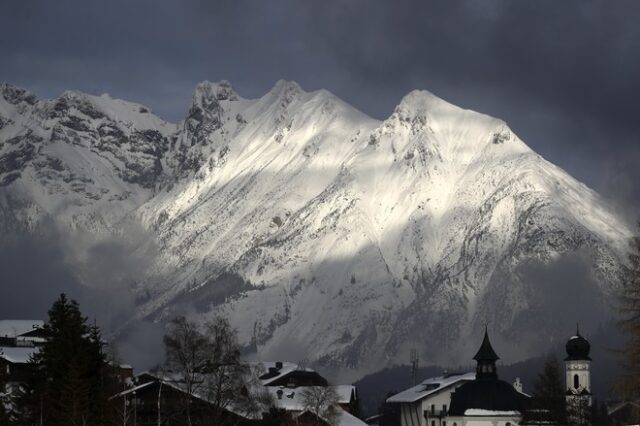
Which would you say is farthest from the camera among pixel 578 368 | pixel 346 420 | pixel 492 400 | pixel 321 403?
pixel 492 400

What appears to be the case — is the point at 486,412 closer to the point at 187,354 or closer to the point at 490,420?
the point at 490,420

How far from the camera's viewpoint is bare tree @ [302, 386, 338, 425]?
141 meters

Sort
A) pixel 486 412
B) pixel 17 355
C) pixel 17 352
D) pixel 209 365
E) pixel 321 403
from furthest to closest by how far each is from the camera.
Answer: pixel 486 412 → pixel 17 352 → pixel 17 355 → pixel 321 403 → pixel 209 365

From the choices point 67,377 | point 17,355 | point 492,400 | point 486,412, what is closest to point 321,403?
point 17,355

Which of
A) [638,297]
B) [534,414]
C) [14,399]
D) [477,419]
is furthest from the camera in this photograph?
[477,419]

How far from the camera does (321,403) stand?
472 feet

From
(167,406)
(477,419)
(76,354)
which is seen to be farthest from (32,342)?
(76,354)

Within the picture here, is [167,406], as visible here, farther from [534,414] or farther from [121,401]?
[534,414]

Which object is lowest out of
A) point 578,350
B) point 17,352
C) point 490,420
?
point 490,420

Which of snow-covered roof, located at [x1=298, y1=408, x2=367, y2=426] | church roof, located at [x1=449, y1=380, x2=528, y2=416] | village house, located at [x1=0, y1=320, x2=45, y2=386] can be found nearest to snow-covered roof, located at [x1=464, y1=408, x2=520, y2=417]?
church roof, located at [x1=449, y1=380, x2=528, y2=416]

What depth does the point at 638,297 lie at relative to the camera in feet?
243

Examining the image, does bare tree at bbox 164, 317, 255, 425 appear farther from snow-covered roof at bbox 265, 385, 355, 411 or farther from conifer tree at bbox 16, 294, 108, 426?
snow-covered roof at bbox 265, 385, 355, 411

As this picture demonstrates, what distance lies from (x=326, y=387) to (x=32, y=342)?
40.9 metres

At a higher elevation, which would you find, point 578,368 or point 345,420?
point 578,368
